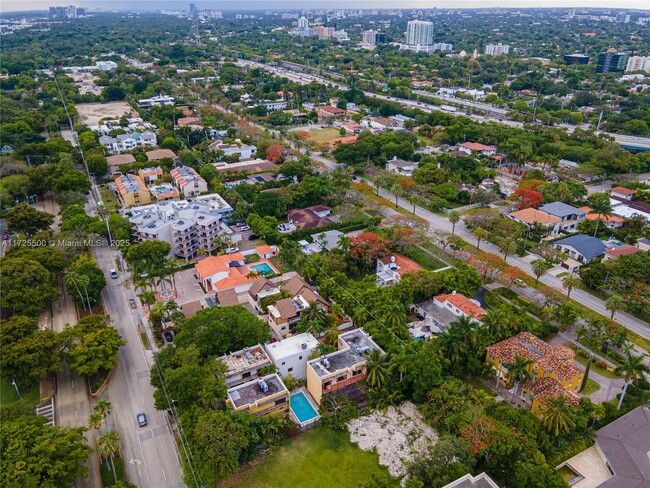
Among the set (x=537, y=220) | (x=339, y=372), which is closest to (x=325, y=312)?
(x=339, y=372)

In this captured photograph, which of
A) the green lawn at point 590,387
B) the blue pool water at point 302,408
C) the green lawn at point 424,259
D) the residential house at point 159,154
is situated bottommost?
the green lawn at point 424,259

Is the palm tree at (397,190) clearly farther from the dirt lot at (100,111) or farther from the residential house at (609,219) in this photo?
the dirt lot at (100,111)

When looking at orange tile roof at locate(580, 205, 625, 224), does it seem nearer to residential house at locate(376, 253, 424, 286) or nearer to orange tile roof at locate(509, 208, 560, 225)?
orange tile roof at locate(509, 208, 560, 225)

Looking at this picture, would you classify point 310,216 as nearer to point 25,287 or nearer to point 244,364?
point 244,364

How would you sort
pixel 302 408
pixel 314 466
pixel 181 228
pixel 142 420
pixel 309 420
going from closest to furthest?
pixel 314 466
pixel 309 420
pixel 142 420
pixel 302 408
pixel 181 228

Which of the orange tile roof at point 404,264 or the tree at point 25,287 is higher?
the tree at point 25,287

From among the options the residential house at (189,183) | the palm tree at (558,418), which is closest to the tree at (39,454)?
the palm tree at (558,418)
